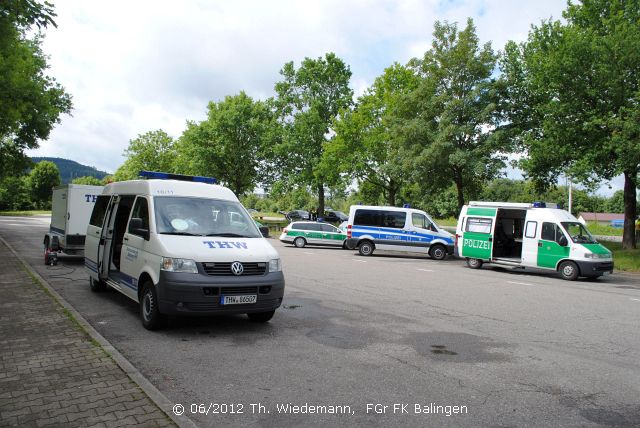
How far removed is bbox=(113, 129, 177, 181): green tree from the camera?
7099cm

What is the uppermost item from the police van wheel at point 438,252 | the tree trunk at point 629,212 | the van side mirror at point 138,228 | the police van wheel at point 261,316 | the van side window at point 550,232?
the tree trunk at point 629,212

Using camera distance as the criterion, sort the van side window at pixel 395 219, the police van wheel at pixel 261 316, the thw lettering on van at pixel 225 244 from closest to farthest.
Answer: the thw lettering on van at pixel 225 244
the police van wheel at pixel 261 316
the van side window at pixel 395 219

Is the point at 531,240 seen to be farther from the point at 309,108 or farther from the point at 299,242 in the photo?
the point at 309,108

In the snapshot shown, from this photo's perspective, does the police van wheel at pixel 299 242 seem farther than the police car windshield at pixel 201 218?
Yes

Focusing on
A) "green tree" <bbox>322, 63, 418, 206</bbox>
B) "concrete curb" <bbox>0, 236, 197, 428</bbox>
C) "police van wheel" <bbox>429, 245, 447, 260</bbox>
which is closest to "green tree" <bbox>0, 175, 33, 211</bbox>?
"green tree" <bbox>322, 63, 418, 206</bbox>

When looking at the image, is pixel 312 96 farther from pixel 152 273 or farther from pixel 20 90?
pixel 152 273

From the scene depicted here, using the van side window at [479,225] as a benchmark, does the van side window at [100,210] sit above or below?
below

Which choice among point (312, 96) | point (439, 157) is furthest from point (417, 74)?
point (312, 96)

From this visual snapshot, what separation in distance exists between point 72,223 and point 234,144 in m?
32.8

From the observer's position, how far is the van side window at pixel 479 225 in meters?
17.5

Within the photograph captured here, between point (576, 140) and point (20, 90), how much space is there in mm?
20979

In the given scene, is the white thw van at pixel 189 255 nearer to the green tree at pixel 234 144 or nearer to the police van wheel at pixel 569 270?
the police van wheel at pixel 569 270

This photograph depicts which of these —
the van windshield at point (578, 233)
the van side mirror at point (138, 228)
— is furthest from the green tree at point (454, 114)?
the van side mirror at point (138, 228)

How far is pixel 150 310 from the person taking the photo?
6.68 meters
